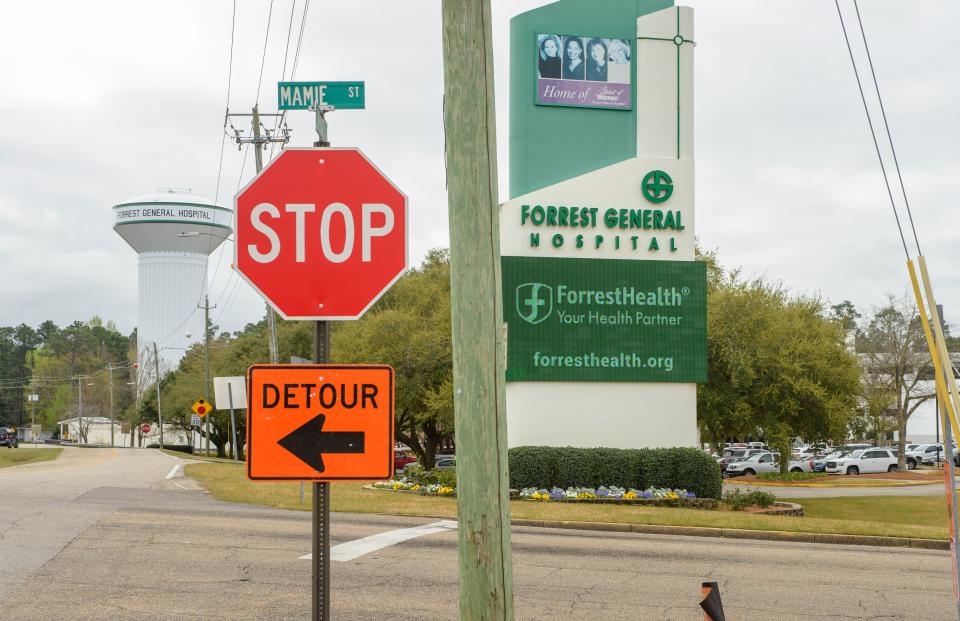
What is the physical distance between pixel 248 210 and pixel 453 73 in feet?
4.21

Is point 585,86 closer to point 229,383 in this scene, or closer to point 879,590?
point 229,383

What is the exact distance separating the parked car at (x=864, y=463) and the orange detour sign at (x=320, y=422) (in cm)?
Answer: 5182

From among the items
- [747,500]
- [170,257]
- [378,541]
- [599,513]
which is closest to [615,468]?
[747,500]

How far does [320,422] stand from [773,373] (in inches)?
1216

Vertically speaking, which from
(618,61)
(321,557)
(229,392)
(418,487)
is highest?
(618,61)

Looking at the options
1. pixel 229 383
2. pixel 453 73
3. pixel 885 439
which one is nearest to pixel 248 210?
pixel 453 73

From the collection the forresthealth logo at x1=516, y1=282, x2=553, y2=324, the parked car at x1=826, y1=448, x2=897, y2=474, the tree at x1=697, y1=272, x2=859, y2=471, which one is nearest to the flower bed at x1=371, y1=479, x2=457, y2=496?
the forresthealth logo at x1=516, y1=282, x2=553, y2=324

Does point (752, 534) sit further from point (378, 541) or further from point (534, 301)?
point (534, 301)

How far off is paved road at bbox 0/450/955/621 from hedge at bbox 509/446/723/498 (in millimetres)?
6104

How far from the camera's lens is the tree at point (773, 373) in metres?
33.4

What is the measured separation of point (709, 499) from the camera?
22859 mm

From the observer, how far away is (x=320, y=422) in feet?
15.0

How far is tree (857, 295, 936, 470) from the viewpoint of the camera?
174 ft

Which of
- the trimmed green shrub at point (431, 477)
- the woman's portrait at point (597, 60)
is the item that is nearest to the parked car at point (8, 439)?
the trimmed green shrub at point (431, 477)
